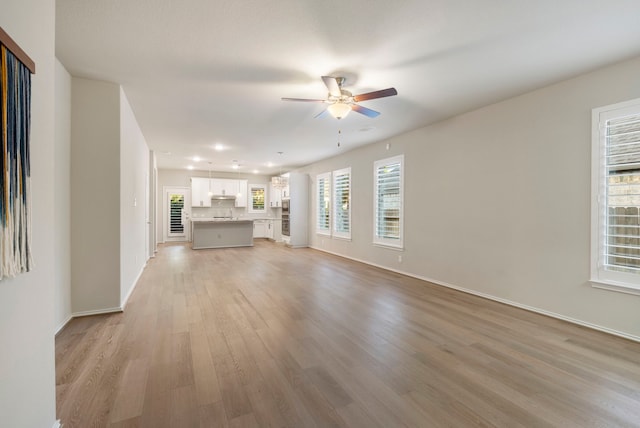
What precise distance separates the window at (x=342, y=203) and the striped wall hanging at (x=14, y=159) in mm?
6345

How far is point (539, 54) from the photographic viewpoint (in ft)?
8.82

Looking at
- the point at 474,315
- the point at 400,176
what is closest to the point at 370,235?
the point at 400,176

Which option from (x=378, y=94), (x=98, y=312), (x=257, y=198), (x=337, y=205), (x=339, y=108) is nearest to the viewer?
(x=378, y=94)

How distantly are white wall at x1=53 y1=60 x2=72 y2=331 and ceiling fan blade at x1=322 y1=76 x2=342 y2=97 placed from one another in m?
2.66

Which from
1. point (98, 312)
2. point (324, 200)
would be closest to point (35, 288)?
point (98, 312)

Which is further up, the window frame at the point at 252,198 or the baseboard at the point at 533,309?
the window frame at the point at 252,198

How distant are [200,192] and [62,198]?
24.6ft

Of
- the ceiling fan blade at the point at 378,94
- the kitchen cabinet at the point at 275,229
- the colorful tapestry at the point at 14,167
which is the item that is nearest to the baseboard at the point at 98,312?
the colorful tapestry at the point at 14,167

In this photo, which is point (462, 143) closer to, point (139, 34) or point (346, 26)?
point (346, 26)

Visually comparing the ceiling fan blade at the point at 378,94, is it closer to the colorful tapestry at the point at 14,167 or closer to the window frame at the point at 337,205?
the colorful tapestry at the point at 14,167

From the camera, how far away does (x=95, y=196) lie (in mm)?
3307

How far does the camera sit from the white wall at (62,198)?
9.32 feet

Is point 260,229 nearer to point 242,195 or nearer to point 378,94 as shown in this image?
point 242,195

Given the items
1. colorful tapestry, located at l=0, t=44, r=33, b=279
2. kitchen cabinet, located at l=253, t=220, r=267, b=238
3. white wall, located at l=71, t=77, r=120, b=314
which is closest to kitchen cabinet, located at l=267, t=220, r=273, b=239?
kitchen cabinet, located at l=253, t=220, r=267, b=238
